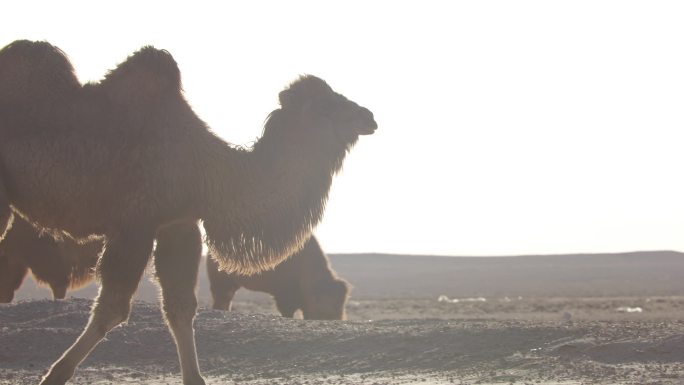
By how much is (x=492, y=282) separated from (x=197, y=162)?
219 ft

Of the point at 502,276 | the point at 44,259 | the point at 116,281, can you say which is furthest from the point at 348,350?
the point at 502,276

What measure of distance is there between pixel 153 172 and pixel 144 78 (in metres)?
0.94

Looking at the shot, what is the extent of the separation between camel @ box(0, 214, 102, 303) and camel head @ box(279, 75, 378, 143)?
9959 millimetres

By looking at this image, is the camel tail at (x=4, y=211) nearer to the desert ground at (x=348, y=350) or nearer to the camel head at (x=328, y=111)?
the desert ground at (x=348, y=350)

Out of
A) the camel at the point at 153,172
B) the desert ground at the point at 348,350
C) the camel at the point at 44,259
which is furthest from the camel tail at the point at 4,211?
the camel at the point at 44,259

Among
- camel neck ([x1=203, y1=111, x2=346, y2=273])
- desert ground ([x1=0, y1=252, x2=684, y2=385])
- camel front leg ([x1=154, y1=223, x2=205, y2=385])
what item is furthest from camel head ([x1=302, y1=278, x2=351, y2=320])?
camel front leg ([x1=154, y1=223, x2=205, y2=385])

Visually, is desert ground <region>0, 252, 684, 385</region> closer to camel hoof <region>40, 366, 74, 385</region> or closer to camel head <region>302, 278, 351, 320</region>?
camel hoof <region>40, 366, 74, 385</region>

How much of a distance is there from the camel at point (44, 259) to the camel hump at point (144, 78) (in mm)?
9797

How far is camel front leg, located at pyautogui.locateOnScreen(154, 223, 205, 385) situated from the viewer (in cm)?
938

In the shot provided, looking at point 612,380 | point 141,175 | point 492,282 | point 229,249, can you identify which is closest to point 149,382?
point 229,249

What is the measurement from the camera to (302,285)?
69.4 feet

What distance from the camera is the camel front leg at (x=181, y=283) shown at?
9.38 meters

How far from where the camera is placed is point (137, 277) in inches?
354

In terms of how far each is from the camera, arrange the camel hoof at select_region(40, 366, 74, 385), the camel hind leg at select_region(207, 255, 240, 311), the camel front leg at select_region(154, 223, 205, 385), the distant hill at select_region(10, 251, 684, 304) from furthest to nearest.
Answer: the distant hill at select_region(10, 251, 684, 304), the camel hind leg at select_region(207, 255, 240, 311), the camel front leg at select_region(154, 223, 205, 385), the camel hoof at select_region(40, 366, 74, 385)
